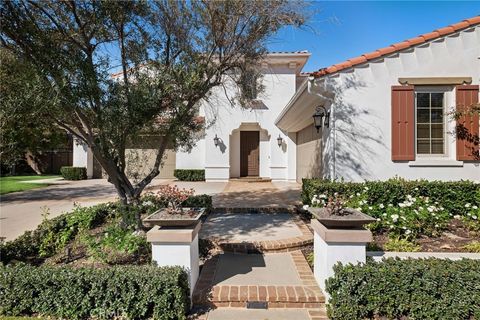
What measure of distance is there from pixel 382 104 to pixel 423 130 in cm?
131

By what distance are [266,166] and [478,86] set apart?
10.0 m

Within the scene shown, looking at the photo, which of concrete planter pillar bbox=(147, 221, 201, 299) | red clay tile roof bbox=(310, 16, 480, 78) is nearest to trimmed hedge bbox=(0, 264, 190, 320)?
concrete planter pillar bbox=(147, 221, 201, 299)

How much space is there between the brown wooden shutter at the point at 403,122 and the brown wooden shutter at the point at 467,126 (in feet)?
3.56

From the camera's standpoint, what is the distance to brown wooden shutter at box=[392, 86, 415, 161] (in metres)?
6.50

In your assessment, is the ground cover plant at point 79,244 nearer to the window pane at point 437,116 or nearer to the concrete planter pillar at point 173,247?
the concrete planter pillar at point 173,247

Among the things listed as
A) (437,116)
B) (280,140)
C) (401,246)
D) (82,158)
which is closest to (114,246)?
(401,246)

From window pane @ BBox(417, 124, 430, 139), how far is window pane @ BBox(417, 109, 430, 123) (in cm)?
13

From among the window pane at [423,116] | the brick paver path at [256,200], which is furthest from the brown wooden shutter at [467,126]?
the brick paver path at [256,200]

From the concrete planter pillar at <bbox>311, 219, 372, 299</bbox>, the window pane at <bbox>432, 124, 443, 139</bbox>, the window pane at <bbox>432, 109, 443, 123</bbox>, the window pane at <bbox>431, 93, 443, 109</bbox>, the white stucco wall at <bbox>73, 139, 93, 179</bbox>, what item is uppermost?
the window pane at <bbox>431, 93, 443, 109</bbox>

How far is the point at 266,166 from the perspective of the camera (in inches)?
602

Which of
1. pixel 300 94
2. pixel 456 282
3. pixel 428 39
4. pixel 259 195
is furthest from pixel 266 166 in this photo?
pixel 456 282

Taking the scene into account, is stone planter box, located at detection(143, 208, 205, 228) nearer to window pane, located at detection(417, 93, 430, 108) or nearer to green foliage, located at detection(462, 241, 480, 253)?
green foliage, located at detection(462, 241, 480, 253)

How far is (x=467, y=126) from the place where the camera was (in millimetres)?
6418

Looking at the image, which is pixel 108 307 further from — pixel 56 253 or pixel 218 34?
pixel 218 34
